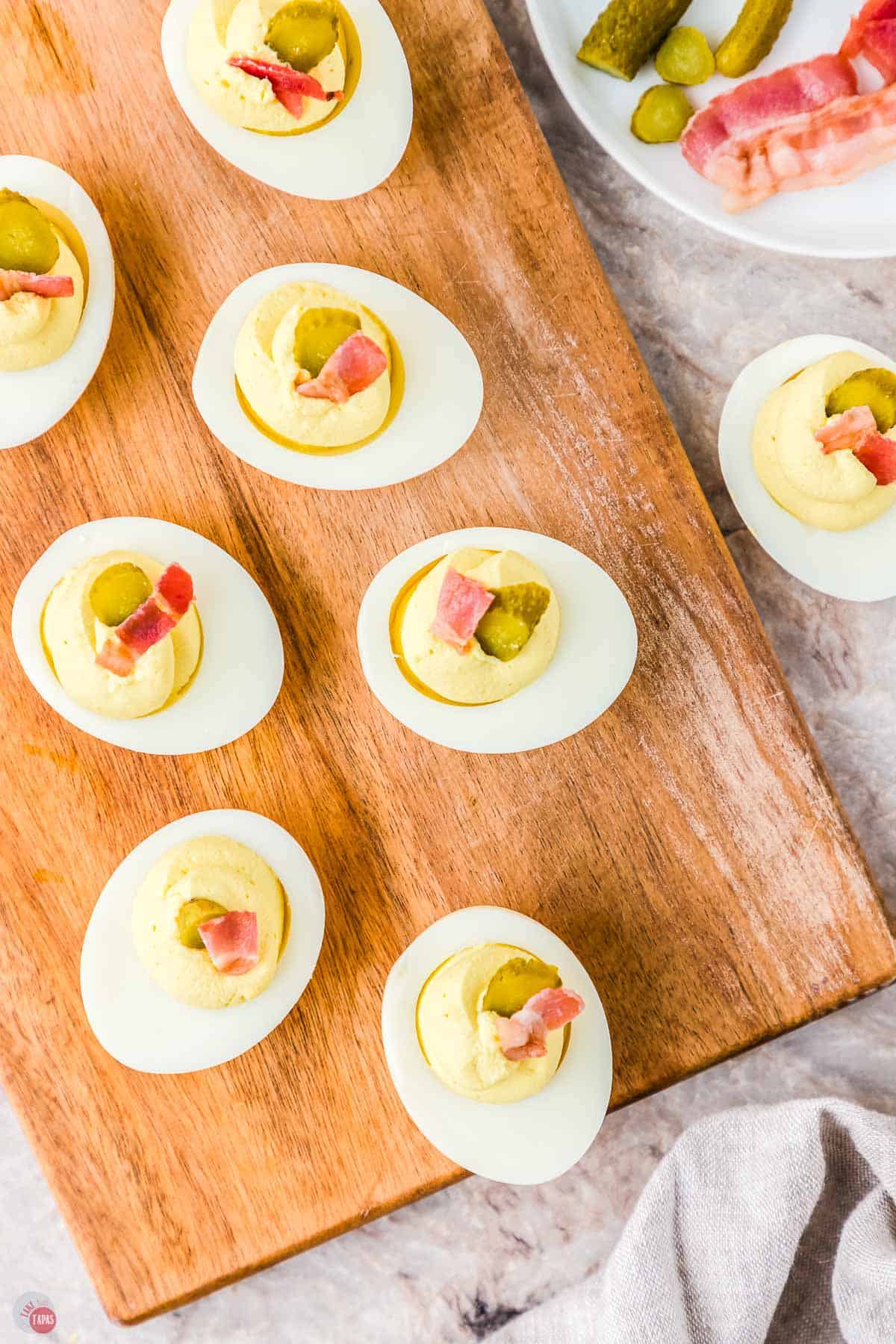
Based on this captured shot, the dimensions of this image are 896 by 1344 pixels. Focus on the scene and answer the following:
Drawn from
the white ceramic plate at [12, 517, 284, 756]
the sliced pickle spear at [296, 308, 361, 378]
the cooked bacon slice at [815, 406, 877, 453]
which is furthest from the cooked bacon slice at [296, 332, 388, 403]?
the cooked bacon slice at [815, 406, 877, 453]

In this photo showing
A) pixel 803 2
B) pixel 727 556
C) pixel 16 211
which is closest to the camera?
pixel 16 211

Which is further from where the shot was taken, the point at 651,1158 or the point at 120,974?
the point at 651,1158

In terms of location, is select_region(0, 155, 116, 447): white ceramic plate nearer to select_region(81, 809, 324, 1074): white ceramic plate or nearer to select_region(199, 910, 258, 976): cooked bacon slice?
select_region(81, 809, 324, 1074): white ceramic plate

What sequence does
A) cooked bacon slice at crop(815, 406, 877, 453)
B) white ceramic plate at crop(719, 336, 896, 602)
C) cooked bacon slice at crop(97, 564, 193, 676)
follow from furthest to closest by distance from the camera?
white ceramic plate at crop(719, 336, 896, 602), cooked bacon slice at crop(815, 406, 877, 453), cooked bacon slice at crop(97, 564, 193, 676)

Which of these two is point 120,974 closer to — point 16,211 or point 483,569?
point 483,569

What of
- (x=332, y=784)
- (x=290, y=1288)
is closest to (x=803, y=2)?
(x=332, y=784)

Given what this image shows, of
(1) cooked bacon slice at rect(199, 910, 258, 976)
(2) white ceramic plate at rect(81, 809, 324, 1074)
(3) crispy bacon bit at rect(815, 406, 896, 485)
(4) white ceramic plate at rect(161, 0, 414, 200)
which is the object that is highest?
(4) white ceramic plate at rect(161, 0, 414, 200)

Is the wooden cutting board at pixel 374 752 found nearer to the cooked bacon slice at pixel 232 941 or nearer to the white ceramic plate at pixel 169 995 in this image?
the white ceramic plate at pixel 169 995

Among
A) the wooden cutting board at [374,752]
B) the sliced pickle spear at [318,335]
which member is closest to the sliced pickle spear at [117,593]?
the wooden cutting board at [374,752]
